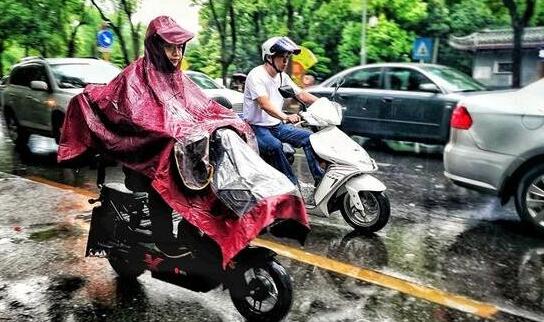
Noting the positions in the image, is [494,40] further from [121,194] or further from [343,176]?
[121,194]

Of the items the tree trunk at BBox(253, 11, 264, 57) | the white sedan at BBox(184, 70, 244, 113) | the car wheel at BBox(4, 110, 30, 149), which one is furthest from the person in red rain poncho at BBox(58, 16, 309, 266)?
the tree trunk at BBox(253, 11, 264, 57)

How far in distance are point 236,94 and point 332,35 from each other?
57.9 ft

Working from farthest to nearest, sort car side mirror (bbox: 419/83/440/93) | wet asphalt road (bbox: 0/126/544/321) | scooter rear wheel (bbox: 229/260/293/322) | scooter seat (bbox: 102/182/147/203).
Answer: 1. car side mirror (bbox: 419/83/440/93)
2. scooter seat (bbox: 102/182/147/203)
3. wet asphalt road (bbox: 0/126/544/321)
4. scooter rear wheel (bbox: 229/260/293/322)

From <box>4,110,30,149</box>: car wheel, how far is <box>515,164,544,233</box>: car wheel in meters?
8.94

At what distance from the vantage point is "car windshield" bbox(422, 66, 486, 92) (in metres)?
9.30

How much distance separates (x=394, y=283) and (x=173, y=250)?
5.17 ft

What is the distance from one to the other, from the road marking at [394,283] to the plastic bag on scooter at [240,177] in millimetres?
1302

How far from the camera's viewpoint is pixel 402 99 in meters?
9.70

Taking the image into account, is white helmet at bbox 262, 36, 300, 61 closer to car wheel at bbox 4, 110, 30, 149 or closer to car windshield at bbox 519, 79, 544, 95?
car windshield at bbox 519, 79, 544, 95

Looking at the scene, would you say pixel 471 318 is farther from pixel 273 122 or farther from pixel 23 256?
pixel 23 256

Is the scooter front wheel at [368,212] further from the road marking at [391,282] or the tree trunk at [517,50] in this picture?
the tree trunk at [517,50]

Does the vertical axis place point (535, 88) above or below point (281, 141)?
above

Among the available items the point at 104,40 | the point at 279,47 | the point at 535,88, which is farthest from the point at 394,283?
the point at 104,40

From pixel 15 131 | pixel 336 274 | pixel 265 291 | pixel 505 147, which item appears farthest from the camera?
pixel 15 131
